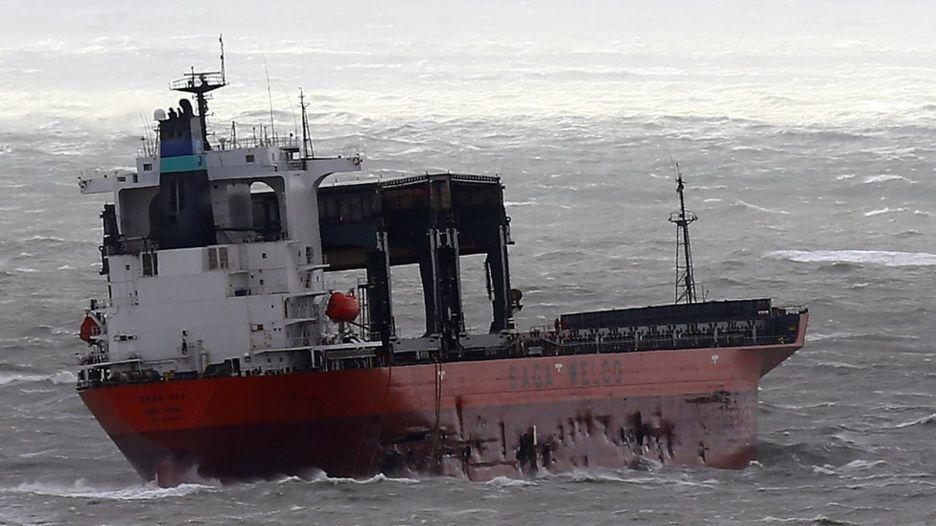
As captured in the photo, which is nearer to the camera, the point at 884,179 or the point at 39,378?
the point at 39,378

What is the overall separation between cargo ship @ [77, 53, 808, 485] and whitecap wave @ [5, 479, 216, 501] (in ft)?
1.93

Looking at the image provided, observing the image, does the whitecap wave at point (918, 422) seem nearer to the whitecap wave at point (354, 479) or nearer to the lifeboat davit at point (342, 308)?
the whitecap wave at point (354, 479)

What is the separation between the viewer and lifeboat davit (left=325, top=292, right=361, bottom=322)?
65312 mm

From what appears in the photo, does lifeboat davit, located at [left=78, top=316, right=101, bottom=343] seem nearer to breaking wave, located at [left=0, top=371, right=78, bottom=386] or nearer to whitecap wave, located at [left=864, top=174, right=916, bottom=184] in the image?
breaking wave, located at [left=0, top=371, right=78, bottom=386]

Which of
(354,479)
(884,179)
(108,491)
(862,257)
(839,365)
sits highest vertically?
(884,179)

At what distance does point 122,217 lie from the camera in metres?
66.5

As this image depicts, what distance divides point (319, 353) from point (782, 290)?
45600 millimetres

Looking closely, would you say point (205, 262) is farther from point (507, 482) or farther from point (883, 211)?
point (883, 211)

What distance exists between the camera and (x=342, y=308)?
214 feet

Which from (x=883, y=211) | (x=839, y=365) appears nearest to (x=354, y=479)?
(x=839, y=365)

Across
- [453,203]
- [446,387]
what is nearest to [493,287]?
[453,203]

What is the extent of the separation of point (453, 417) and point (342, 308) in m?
5.11

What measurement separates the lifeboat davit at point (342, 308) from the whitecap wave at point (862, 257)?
54.9 m

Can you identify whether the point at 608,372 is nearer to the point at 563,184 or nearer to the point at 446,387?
the point at 446,387
